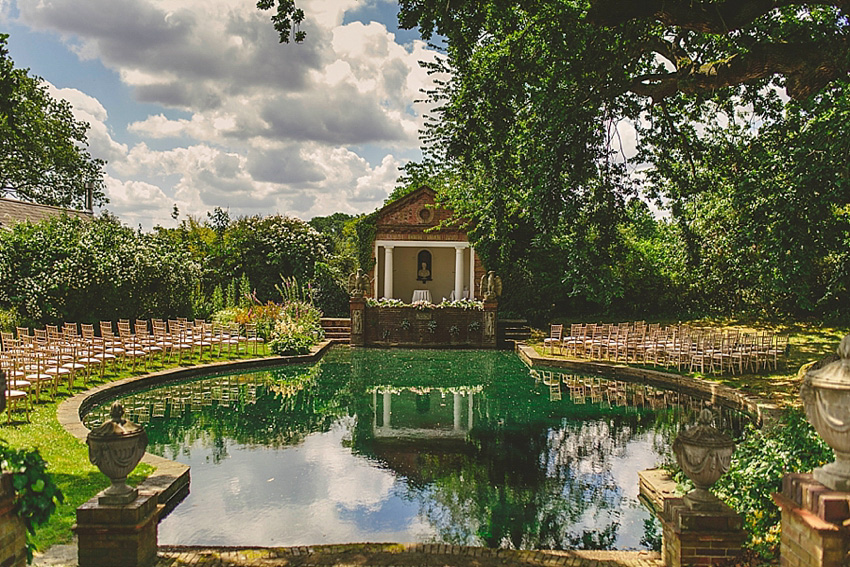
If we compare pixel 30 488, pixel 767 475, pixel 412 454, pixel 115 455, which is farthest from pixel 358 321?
pixel 30 488

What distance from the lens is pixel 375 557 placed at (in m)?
4.65

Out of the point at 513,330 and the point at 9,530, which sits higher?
the point at 513,330

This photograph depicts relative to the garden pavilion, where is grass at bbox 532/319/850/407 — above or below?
below

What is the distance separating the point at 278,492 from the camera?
6773mm

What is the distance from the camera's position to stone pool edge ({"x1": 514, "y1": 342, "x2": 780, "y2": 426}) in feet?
35.1

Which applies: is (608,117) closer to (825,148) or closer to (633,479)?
(825,148)

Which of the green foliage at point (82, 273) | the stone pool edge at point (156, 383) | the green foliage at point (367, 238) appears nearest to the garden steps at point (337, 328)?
the stone pool edge at point (156, 383)

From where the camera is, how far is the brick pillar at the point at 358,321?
71.5 feet

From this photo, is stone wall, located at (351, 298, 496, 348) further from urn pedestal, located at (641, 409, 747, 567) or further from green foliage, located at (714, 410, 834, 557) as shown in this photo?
urn pedestal, located at (641, 409, 747, 567)

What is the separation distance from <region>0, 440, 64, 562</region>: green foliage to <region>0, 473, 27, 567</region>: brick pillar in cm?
3

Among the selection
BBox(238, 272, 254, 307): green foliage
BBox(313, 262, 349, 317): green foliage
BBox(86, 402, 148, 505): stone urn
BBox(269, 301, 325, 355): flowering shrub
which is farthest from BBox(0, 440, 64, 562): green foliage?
BBox(313, 262, 349, 317): green foliage

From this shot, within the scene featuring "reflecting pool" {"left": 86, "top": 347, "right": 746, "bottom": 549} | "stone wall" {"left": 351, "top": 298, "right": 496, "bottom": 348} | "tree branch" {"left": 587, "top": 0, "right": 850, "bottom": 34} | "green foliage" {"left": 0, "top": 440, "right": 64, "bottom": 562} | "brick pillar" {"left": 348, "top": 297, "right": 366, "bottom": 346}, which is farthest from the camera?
"stone wall" {"left": 351, "top": 298, "right": 496, "bottom": 348}

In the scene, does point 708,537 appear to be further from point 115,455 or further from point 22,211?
point 22,211

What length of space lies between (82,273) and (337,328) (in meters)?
8.57
